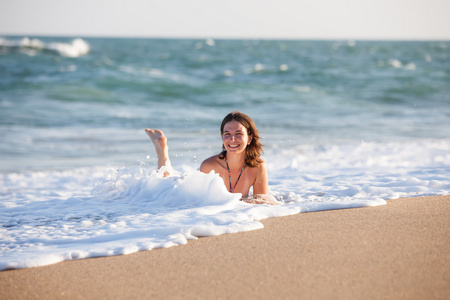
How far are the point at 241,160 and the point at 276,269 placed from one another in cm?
210

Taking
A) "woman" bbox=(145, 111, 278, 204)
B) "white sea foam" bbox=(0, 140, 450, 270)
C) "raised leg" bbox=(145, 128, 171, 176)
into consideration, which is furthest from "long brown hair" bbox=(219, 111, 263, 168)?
"raised leg" bbox=(145, 128, 171, 176)

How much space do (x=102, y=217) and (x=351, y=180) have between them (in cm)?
285

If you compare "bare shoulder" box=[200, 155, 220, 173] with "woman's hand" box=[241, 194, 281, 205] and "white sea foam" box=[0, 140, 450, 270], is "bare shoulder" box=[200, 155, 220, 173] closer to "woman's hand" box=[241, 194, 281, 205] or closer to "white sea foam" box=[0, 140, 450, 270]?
"white sea foam" box=[0, 140, 450, 270]

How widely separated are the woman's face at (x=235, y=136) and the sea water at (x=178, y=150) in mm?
451

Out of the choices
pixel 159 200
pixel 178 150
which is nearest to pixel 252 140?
pixel 159 200

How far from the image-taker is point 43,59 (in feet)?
80.4

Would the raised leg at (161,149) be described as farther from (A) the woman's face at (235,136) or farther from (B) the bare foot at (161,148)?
(A) the woman's face at (235,136)

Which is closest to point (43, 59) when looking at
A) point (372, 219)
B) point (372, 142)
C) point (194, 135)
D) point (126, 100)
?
point (126, 100)

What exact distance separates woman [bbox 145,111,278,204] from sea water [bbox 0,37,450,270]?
28cm

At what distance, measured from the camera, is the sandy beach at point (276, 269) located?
2320mm

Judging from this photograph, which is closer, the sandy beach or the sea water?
the sandy beach

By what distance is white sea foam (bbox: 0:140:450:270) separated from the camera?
10.3 feet

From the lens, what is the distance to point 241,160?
4574mm

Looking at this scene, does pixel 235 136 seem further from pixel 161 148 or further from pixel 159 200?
pixel 161 148
